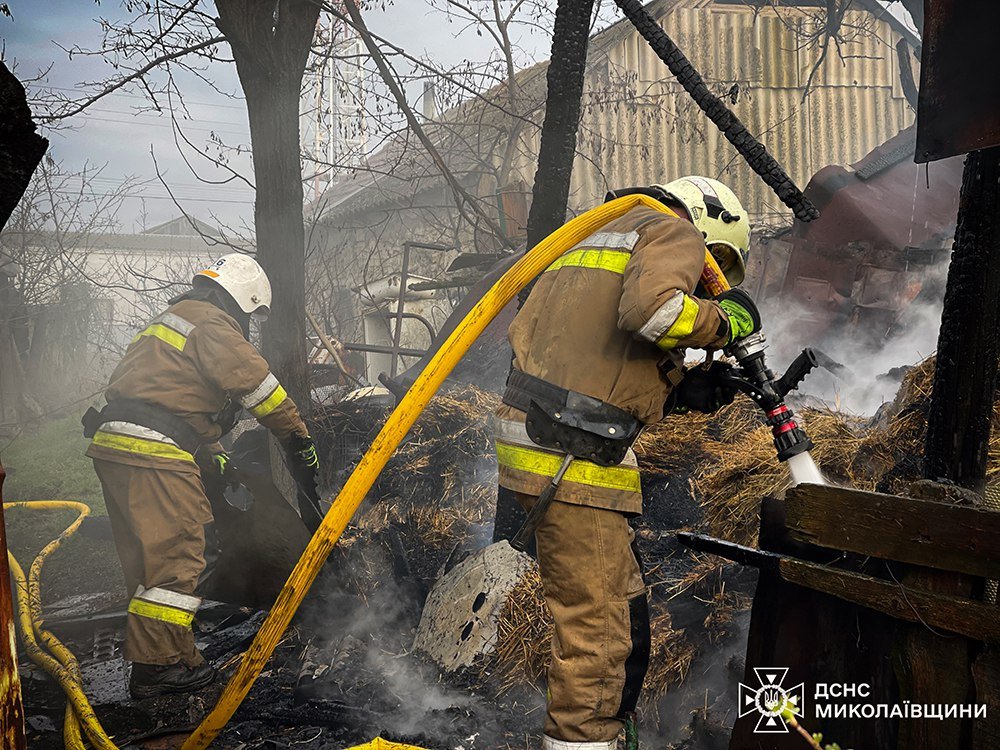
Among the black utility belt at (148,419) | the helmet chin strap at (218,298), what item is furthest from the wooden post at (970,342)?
the helmet chin strap at (218,298)

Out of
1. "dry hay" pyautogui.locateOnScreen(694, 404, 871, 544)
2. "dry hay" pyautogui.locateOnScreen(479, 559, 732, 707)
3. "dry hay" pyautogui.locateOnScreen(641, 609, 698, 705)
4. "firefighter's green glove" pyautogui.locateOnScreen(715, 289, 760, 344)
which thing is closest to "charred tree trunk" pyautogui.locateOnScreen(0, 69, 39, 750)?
"firefighter's green glove" pyautogui.locateOnScreen(715, 289, 760, 344)

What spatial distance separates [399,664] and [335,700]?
1.38 feet

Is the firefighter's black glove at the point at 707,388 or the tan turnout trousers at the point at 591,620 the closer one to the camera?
the tan turnout trousers at the point at 591,620

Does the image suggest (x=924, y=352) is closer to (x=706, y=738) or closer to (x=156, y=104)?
(x=706, y=738)

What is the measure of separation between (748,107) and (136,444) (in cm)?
1367

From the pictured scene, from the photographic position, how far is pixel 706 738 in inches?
125

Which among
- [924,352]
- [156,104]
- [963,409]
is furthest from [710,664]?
[156,104]

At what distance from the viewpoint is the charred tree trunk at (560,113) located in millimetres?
4676

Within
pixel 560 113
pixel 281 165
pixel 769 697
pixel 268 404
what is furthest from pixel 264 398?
pixel 769 697

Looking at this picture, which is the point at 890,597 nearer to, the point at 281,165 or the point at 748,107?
the point at 281,165

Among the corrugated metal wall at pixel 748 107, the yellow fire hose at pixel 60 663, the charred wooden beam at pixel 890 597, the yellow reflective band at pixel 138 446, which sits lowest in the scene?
the yellow fire hose at pixel 60 663

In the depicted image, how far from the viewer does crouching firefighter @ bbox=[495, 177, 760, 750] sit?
2.67 meters

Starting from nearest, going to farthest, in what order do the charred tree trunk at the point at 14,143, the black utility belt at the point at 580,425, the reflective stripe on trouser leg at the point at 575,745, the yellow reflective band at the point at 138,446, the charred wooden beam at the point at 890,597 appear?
1. the charred tree trunk at the point at 14,143
2. the charred wooden beam at the point at 890,597
3. the reflective stripe on trouser leg at the point at 575,745
4. the black utility belt at the point at 580,425
5. the yellow reflective band at the point at 138,446

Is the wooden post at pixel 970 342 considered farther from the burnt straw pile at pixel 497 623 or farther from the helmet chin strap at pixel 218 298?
the helmet chin strap at pixel 218 298
